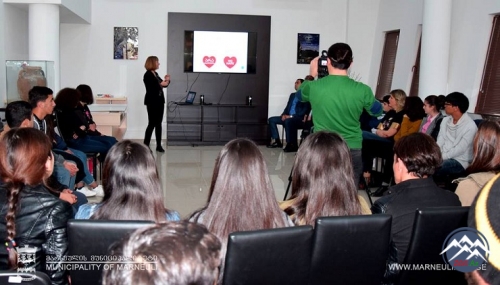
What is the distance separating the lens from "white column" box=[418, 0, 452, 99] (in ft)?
25.5

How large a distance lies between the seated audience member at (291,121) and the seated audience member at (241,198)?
7.56 metres

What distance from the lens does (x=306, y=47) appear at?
36.0 feet

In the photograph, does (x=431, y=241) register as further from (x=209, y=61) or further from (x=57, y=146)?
(x=209, y=61)

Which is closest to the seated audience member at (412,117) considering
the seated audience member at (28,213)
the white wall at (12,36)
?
the seated audience member at (28,213)

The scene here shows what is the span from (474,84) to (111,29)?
6.73 meters

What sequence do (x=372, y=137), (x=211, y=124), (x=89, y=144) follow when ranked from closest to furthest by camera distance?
(x=89, y=144)
(x=372, y=137)
(x=211, y=124)

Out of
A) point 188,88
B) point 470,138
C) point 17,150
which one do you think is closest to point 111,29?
point 188,88

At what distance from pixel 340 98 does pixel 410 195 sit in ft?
4.45

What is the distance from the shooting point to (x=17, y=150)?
2.45m

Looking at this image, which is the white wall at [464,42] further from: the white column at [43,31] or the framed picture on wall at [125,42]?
the white column at [43,31]

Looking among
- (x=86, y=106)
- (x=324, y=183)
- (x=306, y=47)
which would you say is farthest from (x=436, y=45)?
(x=324, y=183)

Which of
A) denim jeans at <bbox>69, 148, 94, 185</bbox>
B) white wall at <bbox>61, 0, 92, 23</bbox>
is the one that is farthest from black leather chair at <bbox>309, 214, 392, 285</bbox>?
white wall at <bbox>61, 0, 92, 23</bbox>

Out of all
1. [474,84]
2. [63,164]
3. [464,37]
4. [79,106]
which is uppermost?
[464,37]

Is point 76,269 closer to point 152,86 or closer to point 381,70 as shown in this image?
point 152,86
